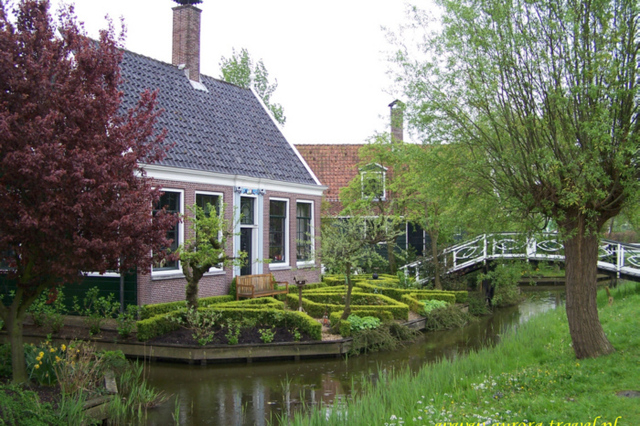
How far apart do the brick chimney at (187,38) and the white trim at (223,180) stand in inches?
166

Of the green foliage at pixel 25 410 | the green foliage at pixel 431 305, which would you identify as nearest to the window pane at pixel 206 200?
the green foliage at pixel 431 305

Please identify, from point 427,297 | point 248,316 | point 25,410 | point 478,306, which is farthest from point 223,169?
point 25,410

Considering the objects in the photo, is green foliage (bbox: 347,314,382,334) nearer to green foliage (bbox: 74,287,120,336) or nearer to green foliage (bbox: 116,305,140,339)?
green foliage (bbox: 116,305,140,339)

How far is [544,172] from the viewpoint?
27.4ft

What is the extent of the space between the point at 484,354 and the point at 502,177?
320 centimetres

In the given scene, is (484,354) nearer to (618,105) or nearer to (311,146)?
(618,105)

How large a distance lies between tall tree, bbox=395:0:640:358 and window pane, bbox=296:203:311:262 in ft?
34.7

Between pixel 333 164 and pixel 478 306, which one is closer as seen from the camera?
pixel 478 306

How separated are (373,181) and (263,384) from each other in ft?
50.2

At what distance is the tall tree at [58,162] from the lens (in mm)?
7297

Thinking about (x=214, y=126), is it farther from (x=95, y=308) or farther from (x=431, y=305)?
(x=431, y=305)

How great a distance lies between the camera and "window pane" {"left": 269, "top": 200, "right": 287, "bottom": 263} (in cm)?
1853

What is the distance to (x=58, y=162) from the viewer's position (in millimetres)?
7379

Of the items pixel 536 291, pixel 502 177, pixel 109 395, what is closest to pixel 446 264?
pixel 536 291
